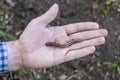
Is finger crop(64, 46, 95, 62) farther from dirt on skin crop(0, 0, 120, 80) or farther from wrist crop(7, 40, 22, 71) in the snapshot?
dirt on skin crop(0, 0, 120, 80)

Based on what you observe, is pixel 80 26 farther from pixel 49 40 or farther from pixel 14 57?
pixel 14 57

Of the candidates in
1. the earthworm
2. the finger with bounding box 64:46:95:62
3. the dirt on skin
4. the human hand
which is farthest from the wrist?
the dirt on skin

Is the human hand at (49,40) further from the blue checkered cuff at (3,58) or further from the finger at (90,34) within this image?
the blue checkered cuff at (3,58)

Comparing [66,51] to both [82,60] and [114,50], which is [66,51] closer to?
[82,60]

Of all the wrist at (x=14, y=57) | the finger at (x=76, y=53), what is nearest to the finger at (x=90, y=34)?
the finger at (x=76, y=53)

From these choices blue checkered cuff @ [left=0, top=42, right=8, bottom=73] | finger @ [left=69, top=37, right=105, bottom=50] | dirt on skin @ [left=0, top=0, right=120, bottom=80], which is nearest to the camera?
blue checkered cuff @ [left=0, top=42, right=8, bottom=73]
